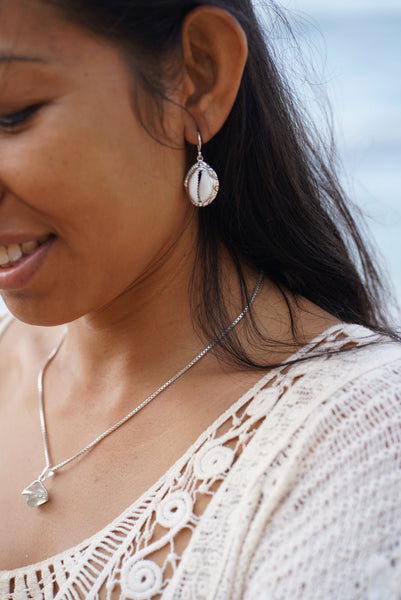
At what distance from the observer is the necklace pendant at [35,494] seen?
137 cm

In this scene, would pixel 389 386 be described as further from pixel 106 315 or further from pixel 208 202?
pixel 106 315

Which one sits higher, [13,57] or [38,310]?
[13,57]

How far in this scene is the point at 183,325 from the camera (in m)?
1.42

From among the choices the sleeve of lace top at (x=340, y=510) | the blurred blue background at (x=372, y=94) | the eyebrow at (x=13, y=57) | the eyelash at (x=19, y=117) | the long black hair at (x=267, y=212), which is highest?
the eyebrow at (x=13, y=57)

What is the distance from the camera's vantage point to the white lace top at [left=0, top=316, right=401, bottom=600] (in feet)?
3.35

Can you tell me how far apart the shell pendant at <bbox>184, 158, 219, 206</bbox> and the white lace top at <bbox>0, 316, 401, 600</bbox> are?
0.96 feet

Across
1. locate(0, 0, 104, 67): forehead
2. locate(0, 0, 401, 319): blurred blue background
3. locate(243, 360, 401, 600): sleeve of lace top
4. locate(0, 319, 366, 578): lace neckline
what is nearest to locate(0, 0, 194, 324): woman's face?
locate(0, 0, 104, 67): forehead

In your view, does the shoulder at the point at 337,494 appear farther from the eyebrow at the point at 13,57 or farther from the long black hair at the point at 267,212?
the eyebrow at the point at 13,57

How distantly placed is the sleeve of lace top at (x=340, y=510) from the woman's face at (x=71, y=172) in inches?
15.4

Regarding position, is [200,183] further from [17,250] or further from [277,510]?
[277,510]

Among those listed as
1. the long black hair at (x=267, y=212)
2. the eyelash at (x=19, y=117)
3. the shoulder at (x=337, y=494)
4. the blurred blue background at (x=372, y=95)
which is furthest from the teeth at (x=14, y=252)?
the blurred blue background at (x=372, y=95)

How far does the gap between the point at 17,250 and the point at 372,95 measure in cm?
A: 380

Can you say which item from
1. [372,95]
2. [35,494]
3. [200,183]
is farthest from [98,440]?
[372,95]

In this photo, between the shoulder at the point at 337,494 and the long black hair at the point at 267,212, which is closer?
the shoulder at the point at 337,494
